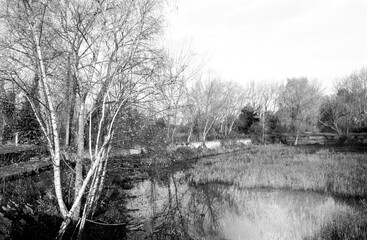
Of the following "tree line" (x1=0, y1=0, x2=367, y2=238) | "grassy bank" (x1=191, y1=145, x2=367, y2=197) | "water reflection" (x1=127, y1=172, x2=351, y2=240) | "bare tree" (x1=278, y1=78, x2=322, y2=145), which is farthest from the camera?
"bare tree" (x1=278, y1=78, x2=322, y2=145)

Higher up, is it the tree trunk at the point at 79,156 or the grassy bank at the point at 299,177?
the tree trunk at the point at 79,156

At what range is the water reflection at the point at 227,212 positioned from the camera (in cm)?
805

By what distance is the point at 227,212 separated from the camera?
1009cm

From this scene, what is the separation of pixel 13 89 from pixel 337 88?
189ft

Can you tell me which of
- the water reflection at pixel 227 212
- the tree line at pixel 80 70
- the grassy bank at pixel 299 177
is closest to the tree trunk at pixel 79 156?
the tree line at pixel 80 70

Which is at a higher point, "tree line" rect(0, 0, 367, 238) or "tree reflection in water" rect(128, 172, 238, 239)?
"tree line" rect(0, 0, 367, 238)

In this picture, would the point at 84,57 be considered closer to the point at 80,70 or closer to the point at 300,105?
the point at 80,70

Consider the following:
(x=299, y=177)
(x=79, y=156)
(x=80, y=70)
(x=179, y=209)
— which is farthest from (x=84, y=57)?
(x=299, y=177)

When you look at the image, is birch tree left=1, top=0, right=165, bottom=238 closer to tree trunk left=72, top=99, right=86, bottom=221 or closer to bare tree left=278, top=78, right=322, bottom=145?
tree trunk left=72, top=99, right=86, bottom=221

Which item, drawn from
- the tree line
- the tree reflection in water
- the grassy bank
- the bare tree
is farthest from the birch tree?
the bare tree

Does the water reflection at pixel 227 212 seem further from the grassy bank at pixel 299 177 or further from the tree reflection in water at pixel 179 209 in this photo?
the grassy bank at pixel 299 177

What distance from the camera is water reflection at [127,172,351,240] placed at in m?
8.05

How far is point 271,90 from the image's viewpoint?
6256 cm

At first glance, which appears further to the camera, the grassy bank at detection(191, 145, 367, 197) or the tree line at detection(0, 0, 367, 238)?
the grassy bank at detection(191, 145, 367, 197)
